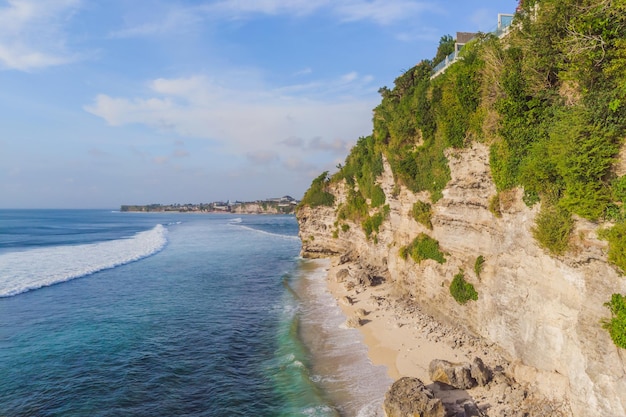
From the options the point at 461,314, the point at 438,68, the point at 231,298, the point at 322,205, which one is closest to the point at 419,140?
the point at 438,68

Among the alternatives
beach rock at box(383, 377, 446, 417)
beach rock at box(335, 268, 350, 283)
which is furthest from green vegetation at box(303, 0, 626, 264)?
beach rock at box(335, 268, 350, 283)

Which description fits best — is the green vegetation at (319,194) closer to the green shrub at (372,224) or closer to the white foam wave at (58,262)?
the green shrub at (372,224)

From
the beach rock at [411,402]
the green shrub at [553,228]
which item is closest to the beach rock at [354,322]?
the beach rock at [411,402]

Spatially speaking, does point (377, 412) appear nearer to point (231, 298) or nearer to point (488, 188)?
point (488, 188)

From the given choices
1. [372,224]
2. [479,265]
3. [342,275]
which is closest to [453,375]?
[479,265]

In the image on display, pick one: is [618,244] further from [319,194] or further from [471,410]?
[319,194]

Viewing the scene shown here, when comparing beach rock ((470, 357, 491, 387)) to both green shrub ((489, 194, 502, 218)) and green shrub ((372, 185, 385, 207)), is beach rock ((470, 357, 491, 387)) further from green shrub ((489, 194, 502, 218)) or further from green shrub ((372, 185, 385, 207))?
green shrub ((372, 185, 385, 207))
